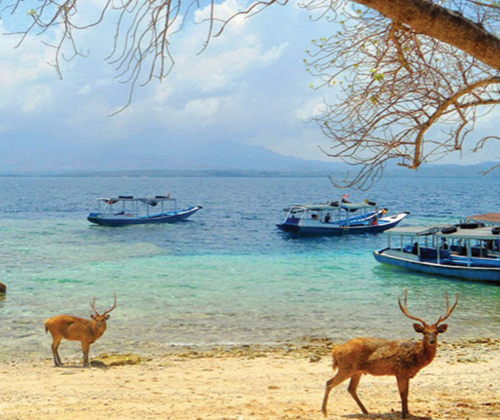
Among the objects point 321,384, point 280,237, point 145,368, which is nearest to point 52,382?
point 145,368

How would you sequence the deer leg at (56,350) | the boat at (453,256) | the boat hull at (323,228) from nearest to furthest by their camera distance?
the deer leg at (56,350) → the boat at (453,256) → the boat hull at (323,228)

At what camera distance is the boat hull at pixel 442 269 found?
2204cm

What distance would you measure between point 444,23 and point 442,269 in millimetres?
20062

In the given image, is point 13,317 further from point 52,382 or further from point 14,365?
point 52,382

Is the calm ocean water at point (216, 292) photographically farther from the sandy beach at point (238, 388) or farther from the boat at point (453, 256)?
the sandy beach at point (238, 388)

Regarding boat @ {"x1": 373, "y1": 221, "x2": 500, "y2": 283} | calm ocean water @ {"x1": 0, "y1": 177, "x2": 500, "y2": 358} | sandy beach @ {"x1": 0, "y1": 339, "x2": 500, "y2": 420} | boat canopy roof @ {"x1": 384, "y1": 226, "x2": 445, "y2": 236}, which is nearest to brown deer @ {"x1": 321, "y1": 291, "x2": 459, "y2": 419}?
sandy beach @ {"x1": 0, "y1": 339, "x2": 500, "y2": 420}

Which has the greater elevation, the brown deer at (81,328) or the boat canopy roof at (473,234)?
the boat canopy roof at (473,234)

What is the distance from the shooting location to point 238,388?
372 inches

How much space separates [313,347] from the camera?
13.3 m

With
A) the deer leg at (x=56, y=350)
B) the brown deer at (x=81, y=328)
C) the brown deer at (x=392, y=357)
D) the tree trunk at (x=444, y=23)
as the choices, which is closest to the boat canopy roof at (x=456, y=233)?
the brown deer at (x=81, y=328)

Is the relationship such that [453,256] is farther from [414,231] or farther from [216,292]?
[216,292]

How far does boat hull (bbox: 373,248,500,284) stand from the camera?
22.0 meters

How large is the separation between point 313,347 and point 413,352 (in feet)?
22.4

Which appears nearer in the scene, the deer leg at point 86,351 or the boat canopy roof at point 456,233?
the deer leg at point 86,351
